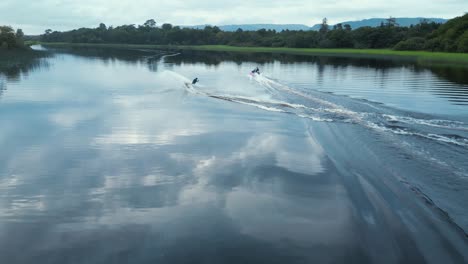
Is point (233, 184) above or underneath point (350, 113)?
underneath

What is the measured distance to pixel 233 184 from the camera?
1255 cm

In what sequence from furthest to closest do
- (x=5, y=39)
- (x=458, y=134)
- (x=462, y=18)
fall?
(x=462, y=18)
(x=5, y=39)
(x=458, y=134)

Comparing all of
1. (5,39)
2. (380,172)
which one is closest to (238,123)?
(380,172)

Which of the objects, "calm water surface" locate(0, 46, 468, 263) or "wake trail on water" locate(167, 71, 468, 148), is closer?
"calm water surface" locate(0, 46, 468, 263)

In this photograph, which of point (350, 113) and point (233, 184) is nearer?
point (233, 184)

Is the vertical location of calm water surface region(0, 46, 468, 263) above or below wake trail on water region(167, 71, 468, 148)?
below

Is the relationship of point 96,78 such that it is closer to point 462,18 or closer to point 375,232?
point 375,232

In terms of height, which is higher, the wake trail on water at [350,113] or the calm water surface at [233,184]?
the wake trail on water at [350,113]

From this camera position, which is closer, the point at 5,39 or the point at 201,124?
the point at 201,124

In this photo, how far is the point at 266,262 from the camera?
8.25m

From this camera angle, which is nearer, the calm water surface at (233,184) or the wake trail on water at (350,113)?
the calm water surface at (233,184)

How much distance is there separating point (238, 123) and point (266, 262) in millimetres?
13307

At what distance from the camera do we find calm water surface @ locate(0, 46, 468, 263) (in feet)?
28.9

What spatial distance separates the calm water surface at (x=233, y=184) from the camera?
347 inches
